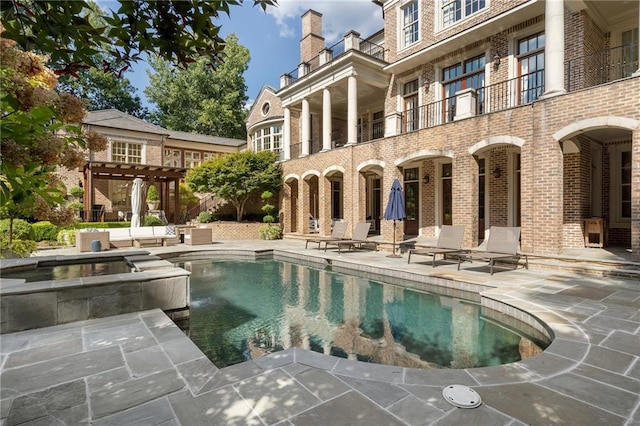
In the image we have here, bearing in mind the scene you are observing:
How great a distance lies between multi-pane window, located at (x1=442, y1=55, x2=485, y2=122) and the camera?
475 inches

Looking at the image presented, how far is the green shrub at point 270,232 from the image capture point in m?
17.9

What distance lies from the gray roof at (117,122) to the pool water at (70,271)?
18131 millimetres

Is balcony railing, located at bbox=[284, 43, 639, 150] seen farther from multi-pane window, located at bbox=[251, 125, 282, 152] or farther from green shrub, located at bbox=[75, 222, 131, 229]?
green shrub, located at bbox=[75, 222, 131, 229]

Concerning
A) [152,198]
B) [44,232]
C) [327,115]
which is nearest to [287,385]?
[327,115]

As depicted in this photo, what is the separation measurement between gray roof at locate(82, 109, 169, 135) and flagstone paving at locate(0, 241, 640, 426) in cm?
2197

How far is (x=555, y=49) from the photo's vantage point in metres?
8.69

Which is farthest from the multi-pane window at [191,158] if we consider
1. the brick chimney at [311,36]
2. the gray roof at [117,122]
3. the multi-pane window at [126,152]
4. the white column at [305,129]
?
the white column at [305,129]

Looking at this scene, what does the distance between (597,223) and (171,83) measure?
35938mm

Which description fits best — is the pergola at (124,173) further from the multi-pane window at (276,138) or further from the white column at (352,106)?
the white column at (352,106)

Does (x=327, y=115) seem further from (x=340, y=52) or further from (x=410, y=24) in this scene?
(x=410, y=24)

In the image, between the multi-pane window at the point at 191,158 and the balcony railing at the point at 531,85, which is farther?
the multi-pane window at the point at 191,158

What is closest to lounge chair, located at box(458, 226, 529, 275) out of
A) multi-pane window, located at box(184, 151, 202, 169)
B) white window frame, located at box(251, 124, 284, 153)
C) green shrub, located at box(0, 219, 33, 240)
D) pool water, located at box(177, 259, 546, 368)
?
pool water, located at box(177, 259, 546, 368)

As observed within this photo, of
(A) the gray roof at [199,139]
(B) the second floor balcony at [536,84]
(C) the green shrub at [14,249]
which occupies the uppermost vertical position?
(A) the gray roof at [199,139]

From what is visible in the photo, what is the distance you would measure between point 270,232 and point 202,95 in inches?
916
